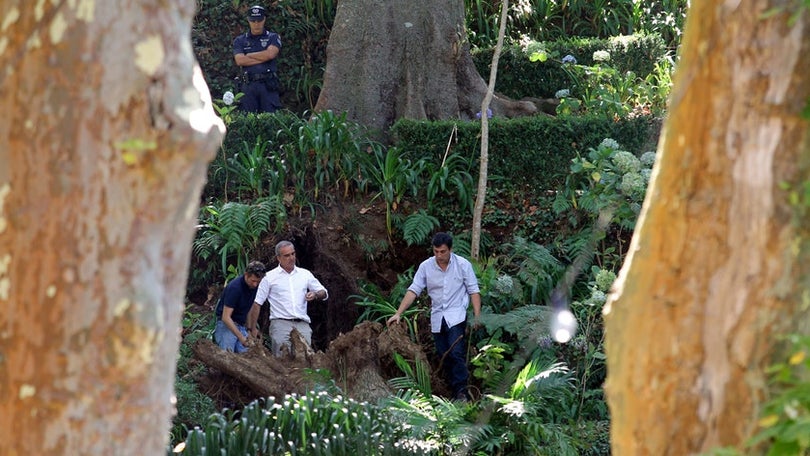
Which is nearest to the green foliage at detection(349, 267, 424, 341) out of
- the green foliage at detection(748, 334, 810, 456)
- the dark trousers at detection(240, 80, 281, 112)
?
the dark trousers at detection(240, 80, 281, 112)

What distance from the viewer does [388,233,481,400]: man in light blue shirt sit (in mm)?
9984

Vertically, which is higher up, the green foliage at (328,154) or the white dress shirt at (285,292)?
the green foliage at (328,154)

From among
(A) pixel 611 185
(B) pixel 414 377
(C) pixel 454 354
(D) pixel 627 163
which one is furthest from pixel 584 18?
(B) pixel 414 377

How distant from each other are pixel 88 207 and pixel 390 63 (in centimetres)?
1040

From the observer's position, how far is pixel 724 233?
10.8ft

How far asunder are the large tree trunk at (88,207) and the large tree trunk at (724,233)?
4.38 feet

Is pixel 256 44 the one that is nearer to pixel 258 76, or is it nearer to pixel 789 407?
pixel 258 76

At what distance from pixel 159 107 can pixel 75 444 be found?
0.91 m

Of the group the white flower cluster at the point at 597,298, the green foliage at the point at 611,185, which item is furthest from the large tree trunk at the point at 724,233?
the green foliage at the point at 611,185

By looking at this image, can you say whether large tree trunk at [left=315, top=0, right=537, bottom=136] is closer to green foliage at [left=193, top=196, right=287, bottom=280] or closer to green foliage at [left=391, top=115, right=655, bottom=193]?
green foliage at [left=391, top=115, right=655, bottom=193]

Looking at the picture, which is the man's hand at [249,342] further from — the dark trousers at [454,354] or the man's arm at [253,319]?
the dark trousers at [454,354]

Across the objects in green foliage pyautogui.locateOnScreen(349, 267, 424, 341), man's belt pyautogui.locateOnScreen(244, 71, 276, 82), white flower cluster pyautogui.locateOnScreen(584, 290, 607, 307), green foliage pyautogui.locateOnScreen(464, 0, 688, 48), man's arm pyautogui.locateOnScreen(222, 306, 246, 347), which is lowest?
green foliage pyautogui.locateOnScreen(349, 267, 424, 341)

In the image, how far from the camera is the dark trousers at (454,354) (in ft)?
32.3

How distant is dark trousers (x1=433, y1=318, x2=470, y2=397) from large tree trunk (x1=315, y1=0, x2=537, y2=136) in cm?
364
